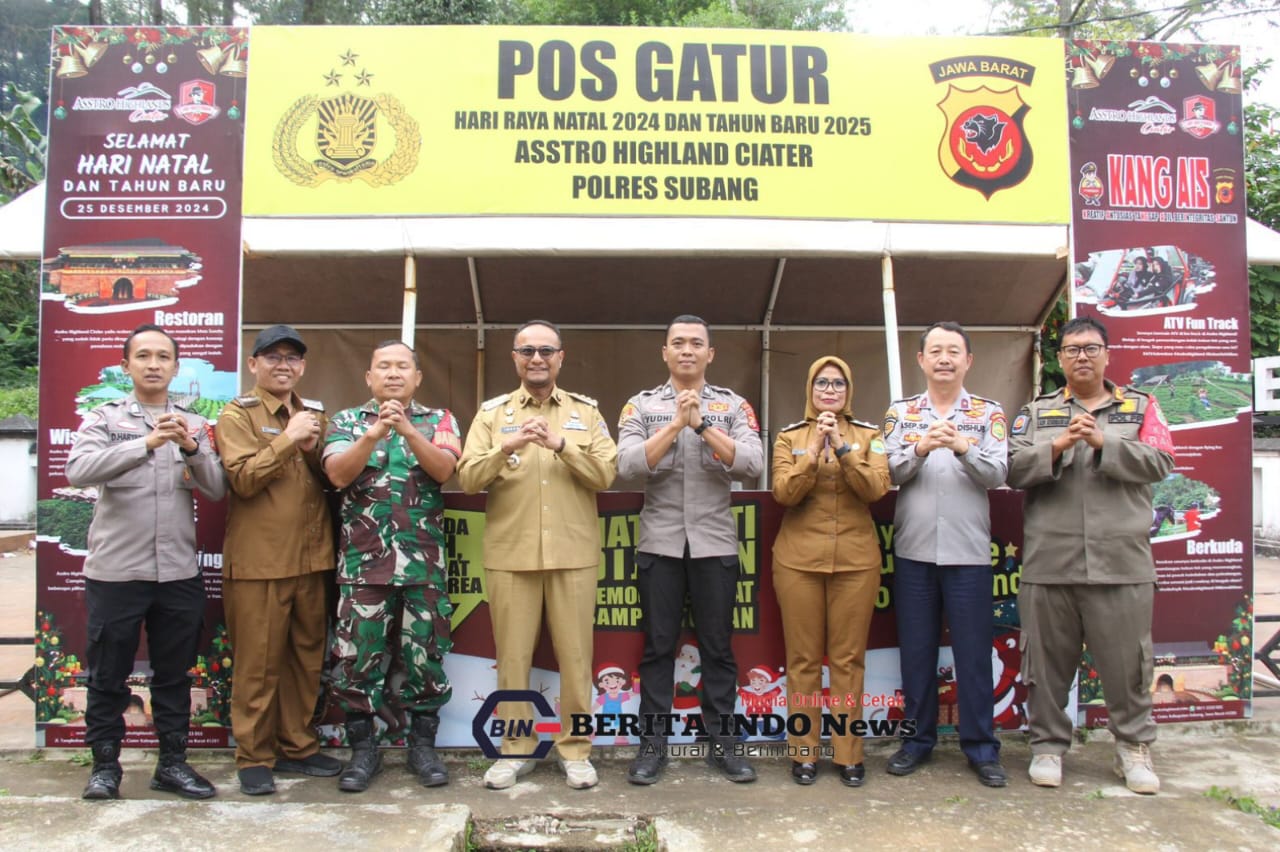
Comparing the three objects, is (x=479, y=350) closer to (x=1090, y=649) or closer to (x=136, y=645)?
(x=136, y=645)

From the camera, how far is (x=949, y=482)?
11.7ft

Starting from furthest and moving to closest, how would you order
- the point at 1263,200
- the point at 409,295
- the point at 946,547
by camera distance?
the point at 1263,200
the point at 409,295
the point at 946,547

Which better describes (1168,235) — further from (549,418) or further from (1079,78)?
(549,418)

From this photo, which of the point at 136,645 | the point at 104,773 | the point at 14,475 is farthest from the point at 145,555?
the point at 14,475

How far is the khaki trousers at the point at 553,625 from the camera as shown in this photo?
351 cm

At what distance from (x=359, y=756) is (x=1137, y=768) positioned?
3361 mm

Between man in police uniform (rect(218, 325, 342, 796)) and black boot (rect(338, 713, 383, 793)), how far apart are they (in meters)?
0.19

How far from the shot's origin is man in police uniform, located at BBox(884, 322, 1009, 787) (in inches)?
139

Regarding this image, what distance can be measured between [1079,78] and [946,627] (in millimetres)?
2954

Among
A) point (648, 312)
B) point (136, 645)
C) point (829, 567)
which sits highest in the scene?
point (648, 312)

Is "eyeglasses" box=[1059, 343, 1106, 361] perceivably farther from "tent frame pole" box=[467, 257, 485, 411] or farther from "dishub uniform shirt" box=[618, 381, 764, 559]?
"tent frame pole" box=[467, 257, 485, 411]

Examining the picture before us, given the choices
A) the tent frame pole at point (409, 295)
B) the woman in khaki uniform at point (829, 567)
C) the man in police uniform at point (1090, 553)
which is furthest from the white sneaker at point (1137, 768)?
the tent frame pole at point (409, 295)

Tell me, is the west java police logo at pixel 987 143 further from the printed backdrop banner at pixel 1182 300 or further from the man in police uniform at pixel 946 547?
the man in police uniform at pixel 946 547

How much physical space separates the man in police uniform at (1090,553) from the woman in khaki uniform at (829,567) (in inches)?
28.2
